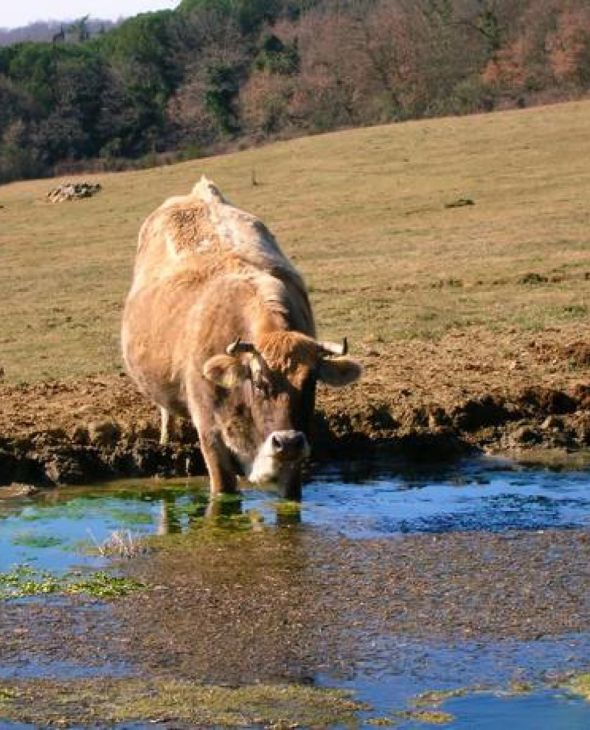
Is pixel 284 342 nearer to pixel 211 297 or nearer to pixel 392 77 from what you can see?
pixel 211 297

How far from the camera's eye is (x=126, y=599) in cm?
762

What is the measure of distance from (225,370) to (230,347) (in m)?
0.21

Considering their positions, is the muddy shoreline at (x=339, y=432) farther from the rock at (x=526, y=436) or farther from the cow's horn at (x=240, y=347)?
the cow's horn at (x=240, y=347)

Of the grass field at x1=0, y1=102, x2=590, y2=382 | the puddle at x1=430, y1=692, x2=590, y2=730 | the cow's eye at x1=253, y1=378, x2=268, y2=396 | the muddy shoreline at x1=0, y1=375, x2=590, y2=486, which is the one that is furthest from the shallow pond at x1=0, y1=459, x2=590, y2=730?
the grass field at x1=0, y1=102, x2=590, y2=382

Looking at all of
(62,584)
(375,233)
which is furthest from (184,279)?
(375,233)

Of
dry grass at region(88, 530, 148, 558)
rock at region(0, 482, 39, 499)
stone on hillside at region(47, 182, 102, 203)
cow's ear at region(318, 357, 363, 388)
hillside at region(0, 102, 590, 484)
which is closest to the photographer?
dry grass at region(88, 530, 148, 558)

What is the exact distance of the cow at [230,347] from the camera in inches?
366

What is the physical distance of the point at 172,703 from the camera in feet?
19.8

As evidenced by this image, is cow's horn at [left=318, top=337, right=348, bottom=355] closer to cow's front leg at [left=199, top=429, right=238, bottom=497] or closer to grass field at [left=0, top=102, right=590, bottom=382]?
cow's front leg at [left=199, top=429, right=238, bottom=497]

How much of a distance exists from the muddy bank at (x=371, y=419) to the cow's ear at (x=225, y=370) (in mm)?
1874

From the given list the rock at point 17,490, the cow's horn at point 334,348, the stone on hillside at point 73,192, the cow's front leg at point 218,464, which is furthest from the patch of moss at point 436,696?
the stone on hillside at point 73,192

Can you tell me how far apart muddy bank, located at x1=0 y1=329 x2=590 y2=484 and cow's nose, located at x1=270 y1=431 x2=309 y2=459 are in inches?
85.3

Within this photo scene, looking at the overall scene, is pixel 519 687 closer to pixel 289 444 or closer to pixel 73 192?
pixel 289 444

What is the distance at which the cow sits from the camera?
9289mm
